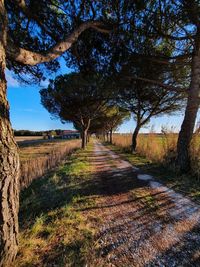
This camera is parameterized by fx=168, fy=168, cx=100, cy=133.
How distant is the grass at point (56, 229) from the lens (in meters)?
1.72

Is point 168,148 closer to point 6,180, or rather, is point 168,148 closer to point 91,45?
point 91,45

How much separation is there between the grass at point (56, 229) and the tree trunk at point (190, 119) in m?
3.10

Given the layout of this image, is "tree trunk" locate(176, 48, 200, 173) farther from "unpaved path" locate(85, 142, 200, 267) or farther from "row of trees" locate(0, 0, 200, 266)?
"unpaved path" locate(85, 142, 200, 267)

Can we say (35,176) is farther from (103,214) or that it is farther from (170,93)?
(170,93)

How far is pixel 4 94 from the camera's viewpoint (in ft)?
5.42

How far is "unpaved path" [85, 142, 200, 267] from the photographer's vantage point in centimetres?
171

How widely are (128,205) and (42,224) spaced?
1457 mm

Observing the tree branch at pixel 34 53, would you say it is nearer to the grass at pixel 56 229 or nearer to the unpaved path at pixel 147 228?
the grass at pixel 56 229

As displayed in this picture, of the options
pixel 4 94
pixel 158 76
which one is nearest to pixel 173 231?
pixel 4 94

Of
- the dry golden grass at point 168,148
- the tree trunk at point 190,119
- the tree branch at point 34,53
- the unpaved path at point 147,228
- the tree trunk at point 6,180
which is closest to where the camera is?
the tree trunk at point 6,180

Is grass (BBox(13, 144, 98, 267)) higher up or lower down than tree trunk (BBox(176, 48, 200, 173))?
lower down

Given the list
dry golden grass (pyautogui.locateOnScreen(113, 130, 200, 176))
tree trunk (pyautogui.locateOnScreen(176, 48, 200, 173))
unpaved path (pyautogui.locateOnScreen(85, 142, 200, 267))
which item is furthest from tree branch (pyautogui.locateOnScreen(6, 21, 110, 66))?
dry golden grass (pyautogui.locateOnScreen(113, 130, 200, 176))

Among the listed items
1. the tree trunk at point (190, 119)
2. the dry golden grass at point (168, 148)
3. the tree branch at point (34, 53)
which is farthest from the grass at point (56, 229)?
the dry golden grass at point (168, 148)

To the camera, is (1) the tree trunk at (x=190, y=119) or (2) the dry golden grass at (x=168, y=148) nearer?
(2) the dry golden grass at (x=168, y=148)
